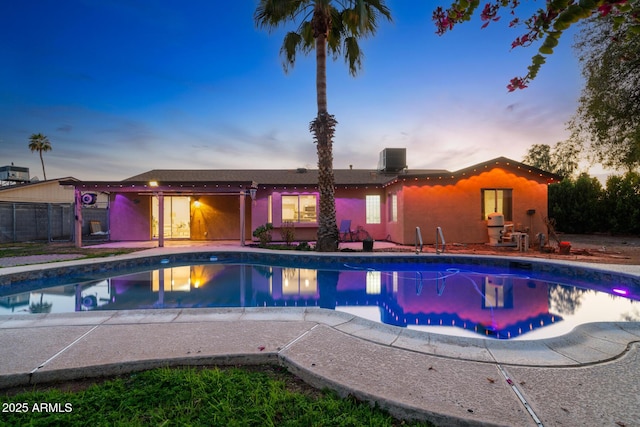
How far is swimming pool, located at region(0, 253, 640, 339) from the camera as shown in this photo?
17.2 feet

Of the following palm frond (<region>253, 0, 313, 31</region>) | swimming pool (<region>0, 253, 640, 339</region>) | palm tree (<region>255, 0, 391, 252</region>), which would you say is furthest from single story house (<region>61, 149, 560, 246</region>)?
palm frond (<region>253, 0, 313, 31</region>)

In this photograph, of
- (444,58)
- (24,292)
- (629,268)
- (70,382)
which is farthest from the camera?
(444,58)

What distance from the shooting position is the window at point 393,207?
1432 centimetres

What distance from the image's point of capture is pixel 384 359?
110 inches

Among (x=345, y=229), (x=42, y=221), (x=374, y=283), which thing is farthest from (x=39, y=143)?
(x=374, y=283)

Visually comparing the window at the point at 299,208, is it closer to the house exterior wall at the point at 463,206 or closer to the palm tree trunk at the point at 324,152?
the palm tree trunk at the point at 324,152

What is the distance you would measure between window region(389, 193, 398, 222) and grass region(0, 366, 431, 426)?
1233 cm

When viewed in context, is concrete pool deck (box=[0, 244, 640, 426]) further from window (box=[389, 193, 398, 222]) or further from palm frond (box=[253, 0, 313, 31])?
window (box=[389, 193, 398, 222])

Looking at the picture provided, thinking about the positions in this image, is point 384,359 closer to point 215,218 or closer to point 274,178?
point 274,178

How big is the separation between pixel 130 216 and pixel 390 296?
47.1 ft

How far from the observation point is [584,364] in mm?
2717

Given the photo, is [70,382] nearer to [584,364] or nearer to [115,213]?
[584,364]

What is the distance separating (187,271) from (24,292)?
3567 millimetres

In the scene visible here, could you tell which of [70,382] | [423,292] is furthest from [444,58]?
[70,382]
